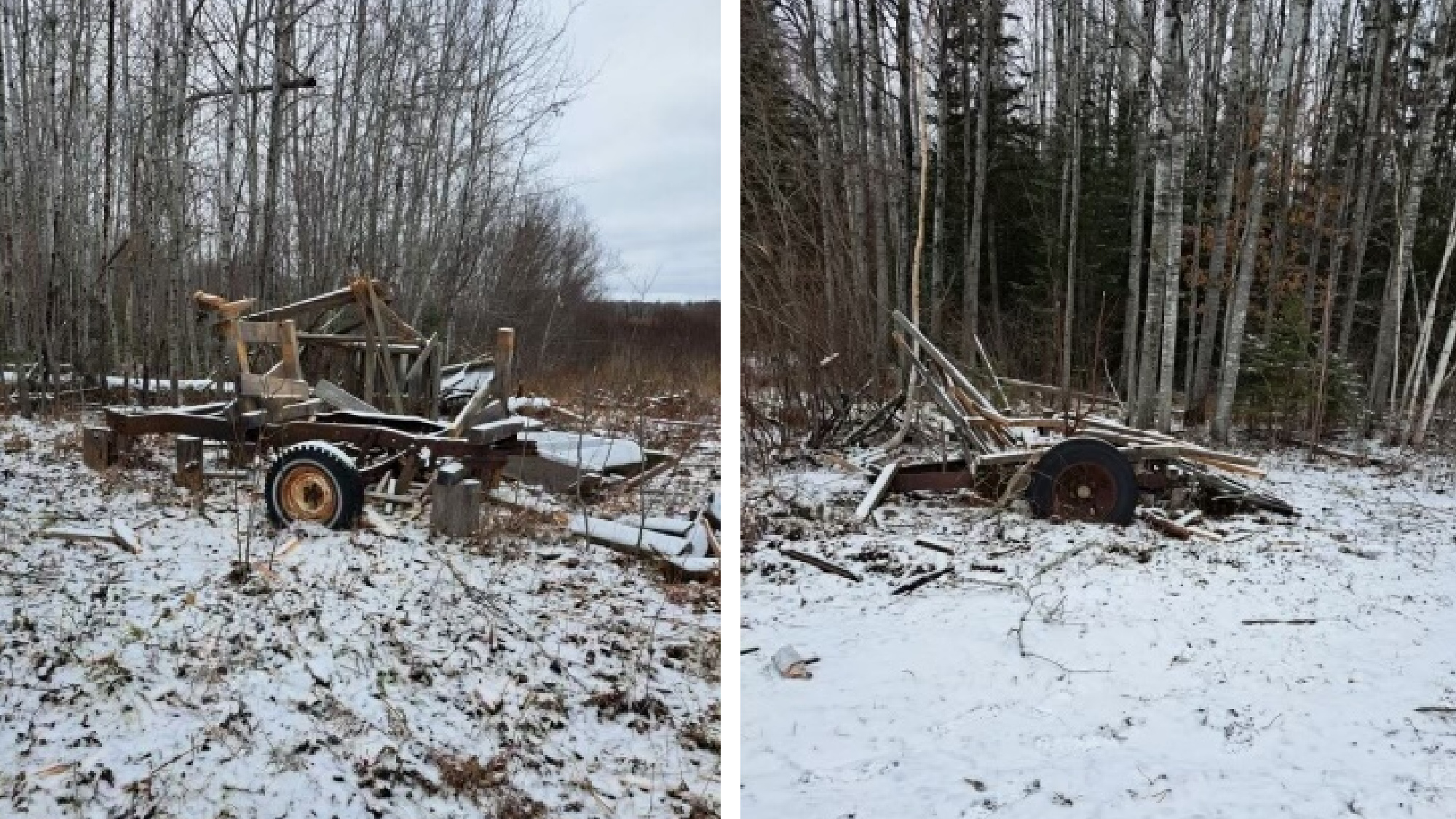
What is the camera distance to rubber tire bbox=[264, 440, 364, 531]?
2289 mm

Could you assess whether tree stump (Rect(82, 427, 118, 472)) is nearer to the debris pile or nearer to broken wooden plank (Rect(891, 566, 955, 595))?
the debris pile

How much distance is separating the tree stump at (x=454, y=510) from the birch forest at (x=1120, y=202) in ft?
2.71

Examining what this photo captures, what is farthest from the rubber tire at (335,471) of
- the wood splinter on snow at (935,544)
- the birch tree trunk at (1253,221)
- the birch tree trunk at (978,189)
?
the birch tree trunk at (1253,221)

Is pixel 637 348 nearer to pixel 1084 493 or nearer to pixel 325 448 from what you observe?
pixel 325 448

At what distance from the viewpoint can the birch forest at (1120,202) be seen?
Result: 7.64 feet

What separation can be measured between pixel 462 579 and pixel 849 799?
3.23 ft

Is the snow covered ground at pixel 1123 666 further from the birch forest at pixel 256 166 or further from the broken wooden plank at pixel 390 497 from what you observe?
the birch forest at pixel 256 166

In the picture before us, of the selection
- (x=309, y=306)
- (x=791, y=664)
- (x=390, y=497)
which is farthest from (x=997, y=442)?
(x=309, y=306)

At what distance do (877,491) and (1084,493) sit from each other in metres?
0.57

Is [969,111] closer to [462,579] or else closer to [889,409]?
[889,409]

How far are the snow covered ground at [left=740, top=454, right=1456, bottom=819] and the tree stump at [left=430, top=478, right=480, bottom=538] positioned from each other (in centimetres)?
71

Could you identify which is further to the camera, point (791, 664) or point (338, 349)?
point (338, 349)

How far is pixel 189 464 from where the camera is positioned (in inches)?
86.2

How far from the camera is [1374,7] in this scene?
2398mm
